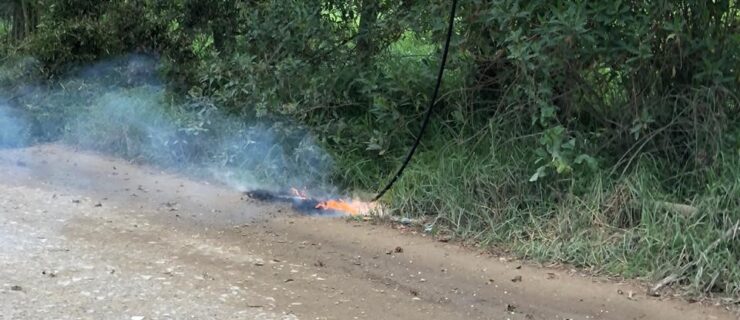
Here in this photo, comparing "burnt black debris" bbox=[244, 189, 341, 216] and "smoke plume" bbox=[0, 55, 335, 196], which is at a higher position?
"smoke plume" bbox=[0, 55, 335, 196]

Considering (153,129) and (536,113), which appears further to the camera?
(153,129)

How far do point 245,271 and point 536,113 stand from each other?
2.36m

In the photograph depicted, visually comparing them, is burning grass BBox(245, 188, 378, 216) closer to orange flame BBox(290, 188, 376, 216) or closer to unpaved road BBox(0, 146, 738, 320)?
orange flame BBox(290, 188, 376, 216)

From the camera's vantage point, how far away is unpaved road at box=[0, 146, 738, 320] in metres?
4.73

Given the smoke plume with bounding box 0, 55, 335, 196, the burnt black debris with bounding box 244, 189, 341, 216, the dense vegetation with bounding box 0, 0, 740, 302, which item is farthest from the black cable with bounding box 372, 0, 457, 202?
the smoke plume with bounding box 0, 55, 335, 196

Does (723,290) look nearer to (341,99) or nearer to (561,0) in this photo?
(561,0)

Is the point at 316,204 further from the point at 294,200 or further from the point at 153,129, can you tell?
the point at 153,129

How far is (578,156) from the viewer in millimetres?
5859

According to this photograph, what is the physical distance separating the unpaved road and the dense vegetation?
377mm

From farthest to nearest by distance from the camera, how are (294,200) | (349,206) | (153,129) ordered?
1. (153,129)
2. (294,200)
3. (349,206)

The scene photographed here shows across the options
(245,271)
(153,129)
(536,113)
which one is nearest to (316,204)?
(245,271)

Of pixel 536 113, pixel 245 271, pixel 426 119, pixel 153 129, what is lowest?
pixel 245 271

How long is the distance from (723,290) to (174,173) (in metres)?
5.00

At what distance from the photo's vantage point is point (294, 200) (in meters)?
7.05
